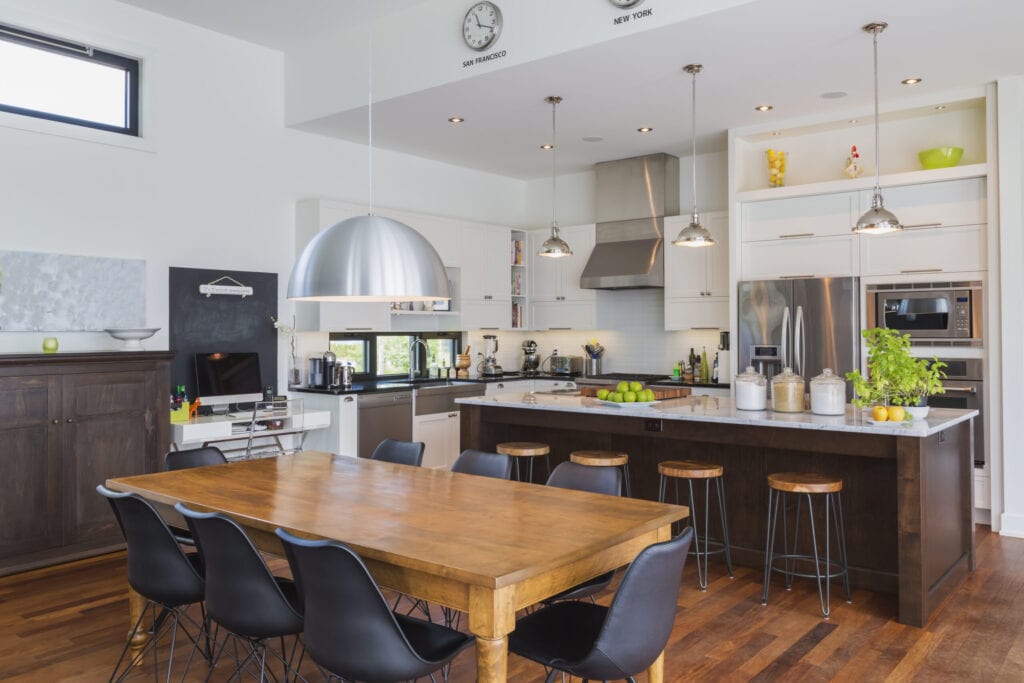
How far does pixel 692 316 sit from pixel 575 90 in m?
2.71

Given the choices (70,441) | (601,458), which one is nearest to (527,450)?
(601,458)

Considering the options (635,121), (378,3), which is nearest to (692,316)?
(635,121)

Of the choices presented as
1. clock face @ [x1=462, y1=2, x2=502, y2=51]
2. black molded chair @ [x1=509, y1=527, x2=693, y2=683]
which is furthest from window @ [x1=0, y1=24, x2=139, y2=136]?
black molded chair @ [x1=509, y1=527, x2=693, y2=683]

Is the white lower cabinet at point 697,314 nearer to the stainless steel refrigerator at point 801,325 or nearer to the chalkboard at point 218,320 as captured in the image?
the stainless steel refrigerator at point 801,325

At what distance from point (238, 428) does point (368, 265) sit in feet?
10.8

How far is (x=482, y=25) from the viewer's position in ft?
17.8

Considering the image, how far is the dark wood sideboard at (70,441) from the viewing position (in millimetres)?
4723

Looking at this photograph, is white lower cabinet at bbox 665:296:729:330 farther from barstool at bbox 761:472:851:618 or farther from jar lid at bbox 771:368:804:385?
barstool at bbox 761:472:851:618

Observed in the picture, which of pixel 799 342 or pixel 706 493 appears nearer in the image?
pixel 706 493

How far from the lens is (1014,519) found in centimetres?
562

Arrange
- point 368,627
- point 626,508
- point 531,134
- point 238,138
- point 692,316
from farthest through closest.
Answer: point 692,316, point 531,134, point 238,138, point 626,508, point 368,627

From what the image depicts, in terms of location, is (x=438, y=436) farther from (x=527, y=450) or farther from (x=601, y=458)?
(x=601, y=458)

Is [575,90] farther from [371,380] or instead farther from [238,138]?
[371,380]

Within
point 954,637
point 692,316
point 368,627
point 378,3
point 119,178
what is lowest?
point 954,637
